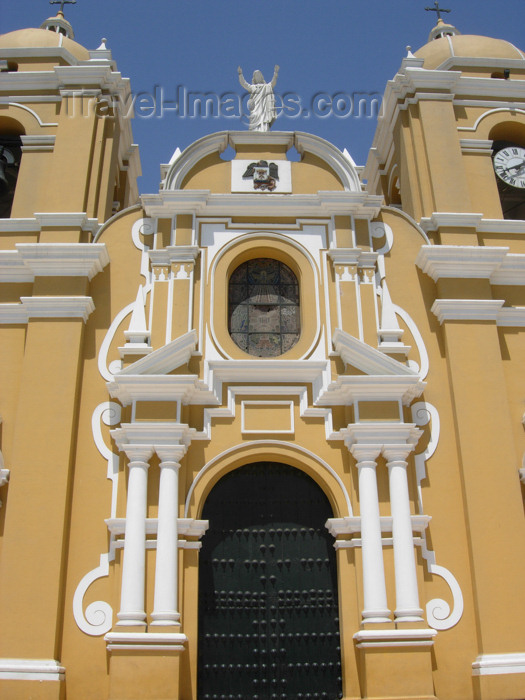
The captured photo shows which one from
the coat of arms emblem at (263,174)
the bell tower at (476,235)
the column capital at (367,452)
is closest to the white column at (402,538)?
the column capital at (367,452)

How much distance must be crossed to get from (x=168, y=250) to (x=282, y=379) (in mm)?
2693

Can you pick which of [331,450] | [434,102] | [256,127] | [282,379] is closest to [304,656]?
[331,450]

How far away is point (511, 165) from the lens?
14.0 meters

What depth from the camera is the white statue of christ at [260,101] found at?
13625 mm

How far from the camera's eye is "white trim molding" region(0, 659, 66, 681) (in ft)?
30.0

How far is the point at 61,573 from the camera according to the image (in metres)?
9.81

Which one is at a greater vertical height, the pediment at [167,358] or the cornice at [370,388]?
the pediment at [167,358]

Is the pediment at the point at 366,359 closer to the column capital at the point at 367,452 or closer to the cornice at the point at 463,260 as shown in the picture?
the column capital at the point at 367,452

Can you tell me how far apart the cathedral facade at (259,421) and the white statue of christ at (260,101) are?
0.37 meters

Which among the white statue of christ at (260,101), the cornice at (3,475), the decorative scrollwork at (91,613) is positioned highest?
the white statue of christ at (260,101)

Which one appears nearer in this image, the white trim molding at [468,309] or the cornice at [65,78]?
the white trim molding at [468,309]

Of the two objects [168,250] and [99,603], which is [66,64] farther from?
[99,603]

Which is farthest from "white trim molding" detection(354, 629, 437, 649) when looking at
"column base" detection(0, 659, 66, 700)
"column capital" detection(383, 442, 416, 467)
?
"column base" detection(0, 659, 66, 700)

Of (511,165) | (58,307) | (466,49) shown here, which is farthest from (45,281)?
(466,49)
